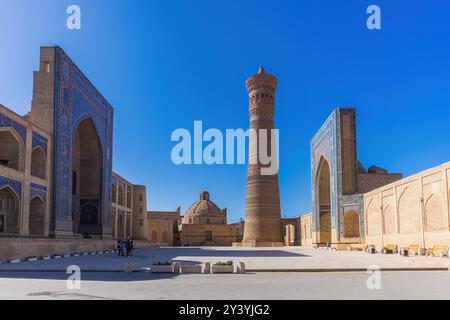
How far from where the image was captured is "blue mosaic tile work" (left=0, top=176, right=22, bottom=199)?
18.5 m

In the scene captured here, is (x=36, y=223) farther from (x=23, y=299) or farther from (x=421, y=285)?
(x=421, y=285)

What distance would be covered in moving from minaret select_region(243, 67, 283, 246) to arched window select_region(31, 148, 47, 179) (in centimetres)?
2240

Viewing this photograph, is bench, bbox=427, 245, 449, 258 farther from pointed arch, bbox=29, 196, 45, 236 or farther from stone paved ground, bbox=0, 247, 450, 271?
pointed arch, bbox=29, 196, 45, 236

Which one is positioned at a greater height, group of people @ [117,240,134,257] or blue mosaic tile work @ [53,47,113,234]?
blue mosaic tile work @ [53,47,113,234]

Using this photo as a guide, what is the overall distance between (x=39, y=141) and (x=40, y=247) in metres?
5.11

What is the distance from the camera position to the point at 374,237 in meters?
30.5

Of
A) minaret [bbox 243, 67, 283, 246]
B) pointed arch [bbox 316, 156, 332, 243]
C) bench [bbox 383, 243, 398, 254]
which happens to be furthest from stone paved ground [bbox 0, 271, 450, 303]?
minaret [bbox 243, 67, 283, 246]

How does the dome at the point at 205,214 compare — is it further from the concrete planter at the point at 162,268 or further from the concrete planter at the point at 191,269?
the concrete planter at the point at 162,268

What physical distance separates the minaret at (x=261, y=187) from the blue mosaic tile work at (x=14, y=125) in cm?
2412

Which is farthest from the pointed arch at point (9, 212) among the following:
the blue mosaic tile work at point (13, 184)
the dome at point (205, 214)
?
the dome at point (205, 214)

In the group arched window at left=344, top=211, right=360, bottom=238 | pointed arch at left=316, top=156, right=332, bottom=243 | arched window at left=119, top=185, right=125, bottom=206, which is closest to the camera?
arched window at left=344, top=211, right=360, bottom=238

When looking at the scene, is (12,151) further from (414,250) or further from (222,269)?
(414,250)

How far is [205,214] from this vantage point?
58344 millimetres
